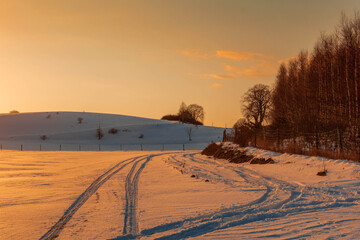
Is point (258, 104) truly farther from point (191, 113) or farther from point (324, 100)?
point (191, 113)

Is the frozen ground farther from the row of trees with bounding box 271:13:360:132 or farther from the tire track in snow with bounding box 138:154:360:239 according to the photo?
the row of trees with bounding box 271:13:360:132

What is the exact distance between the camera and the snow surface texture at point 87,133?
73.2 meters

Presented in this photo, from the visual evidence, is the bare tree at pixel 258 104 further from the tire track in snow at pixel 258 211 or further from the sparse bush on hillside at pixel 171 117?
the sparse bush on hillside at pixel 171 117

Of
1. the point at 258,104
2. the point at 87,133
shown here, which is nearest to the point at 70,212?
the point at 258,104

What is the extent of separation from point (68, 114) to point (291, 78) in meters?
83.9

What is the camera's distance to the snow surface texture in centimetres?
7319

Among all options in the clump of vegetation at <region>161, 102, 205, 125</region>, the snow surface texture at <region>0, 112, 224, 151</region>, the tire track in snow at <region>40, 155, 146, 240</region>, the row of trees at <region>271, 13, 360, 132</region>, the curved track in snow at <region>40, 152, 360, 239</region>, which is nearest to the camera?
the tire track in snow at <region>40, 155, 146, 240</region>

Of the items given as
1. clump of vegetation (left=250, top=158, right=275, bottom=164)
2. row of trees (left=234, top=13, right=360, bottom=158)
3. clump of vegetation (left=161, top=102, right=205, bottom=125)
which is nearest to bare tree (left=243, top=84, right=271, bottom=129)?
row of trees (left=234, top=13, right=360, bottom=158)

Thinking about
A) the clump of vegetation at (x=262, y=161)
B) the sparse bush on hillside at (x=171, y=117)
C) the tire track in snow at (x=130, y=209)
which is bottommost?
→ the tire track in snow at (x=130, y=209)

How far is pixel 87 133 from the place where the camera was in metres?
83.2

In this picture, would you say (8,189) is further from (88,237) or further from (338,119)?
(338,119)

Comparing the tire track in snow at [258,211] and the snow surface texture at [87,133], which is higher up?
the snow surface texture at [87,133]

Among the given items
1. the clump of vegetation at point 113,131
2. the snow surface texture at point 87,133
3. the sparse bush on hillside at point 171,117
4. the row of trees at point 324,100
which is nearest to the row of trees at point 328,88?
the row of trees at point 324,100

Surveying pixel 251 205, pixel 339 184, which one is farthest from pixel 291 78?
pixel 251 205
